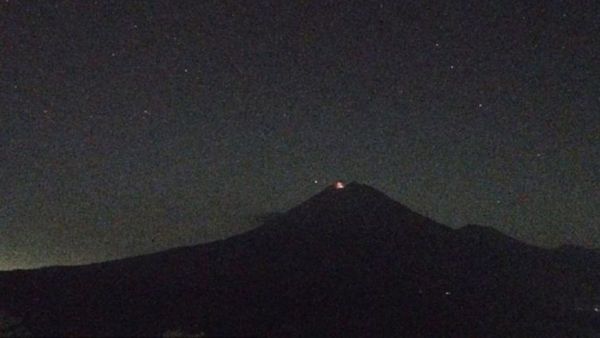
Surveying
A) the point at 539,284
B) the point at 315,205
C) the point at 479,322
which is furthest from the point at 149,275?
the point at 539,284

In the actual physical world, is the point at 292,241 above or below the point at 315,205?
below

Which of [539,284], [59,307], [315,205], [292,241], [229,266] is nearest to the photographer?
[59,307]

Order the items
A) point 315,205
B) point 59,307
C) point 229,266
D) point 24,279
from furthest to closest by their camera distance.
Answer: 1. point 315,205
2. point 229,266
3. point 24,279
4. point 59,307

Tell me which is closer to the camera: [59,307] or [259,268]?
[59,307]

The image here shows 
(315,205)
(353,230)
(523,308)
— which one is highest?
(315,205)

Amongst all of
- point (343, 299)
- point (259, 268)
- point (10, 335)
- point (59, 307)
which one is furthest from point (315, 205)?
point (10, 335)

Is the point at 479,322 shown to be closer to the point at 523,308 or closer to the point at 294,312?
the point at 523,308

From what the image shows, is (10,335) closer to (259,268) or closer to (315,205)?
(259,268)
